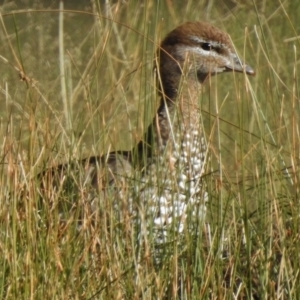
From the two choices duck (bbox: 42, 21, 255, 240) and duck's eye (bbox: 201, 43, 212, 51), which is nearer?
duck (bbox: 42, 21, 255, 240)

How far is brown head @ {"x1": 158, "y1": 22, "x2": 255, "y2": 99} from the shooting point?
16.7 feet

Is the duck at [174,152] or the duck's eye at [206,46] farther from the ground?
the duck's eye at [206,46]

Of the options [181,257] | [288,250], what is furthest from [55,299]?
[288,250]

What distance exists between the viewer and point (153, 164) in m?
4.05

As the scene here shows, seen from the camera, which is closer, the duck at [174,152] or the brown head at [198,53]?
the duck at [174,152]

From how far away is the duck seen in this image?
144 inches

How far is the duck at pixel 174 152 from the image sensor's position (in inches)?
144

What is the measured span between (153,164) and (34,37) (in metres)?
5.72

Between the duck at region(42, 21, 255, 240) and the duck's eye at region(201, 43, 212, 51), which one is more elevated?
the duck's eye at region(201, 43, 212, 51)

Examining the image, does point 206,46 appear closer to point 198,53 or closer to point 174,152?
point 198,53

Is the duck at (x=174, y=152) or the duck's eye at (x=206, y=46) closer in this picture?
the duck at (x=174, y=152)

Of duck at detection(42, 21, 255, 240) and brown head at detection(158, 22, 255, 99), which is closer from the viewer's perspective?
duck at detection(42, 21, 255, 240)

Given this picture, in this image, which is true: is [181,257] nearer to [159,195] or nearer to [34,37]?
[159,195]

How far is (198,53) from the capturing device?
17.0 feet
